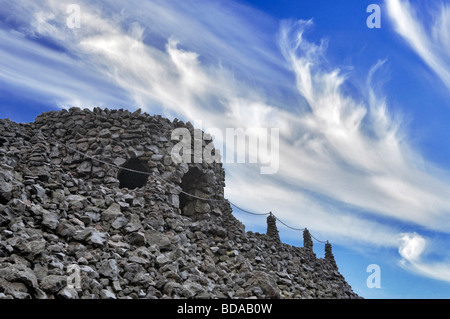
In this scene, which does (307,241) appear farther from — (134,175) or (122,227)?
(122,227)

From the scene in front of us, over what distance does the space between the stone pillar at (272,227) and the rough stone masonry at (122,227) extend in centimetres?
10

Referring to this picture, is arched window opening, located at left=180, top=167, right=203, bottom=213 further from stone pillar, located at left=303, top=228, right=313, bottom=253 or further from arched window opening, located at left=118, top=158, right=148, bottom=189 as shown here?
stone pillar, located at left=303, top=228, right=313, bottom=253

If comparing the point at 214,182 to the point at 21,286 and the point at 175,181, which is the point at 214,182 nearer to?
the point at 175,181

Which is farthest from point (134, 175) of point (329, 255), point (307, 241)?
point (329, 255)

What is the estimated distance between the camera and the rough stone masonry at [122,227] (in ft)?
30.9

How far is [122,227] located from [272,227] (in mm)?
10574

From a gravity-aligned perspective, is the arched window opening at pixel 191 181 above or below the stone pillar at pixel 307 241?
above

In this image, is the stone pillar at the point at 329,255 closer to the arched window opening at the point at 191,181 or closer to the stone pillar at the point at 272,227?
the stone pillar at the point at 272,227

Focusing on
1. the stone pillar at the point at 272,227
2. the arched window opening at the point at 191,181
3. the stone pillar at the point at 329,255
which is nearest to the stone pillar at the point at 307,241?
the stone pillar at the point at 329,255

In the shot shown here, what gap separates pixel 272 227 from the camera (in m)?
21.2

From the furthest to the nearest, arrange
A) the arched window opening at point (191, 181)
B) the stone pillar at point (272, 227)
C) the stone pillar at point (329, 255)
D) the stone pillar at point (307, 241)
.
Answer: the stone pillar at point (329, 255)
the stone pillar at point (307, 241)
the stone pillar at point (272, 227)
the arched window opening at point (191, 181)

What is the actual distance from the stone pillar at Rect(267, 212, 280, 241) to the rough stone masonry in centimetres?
10

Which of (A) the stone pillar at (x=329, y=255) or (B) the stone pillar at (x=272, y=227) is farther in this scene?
(A) the stone pillar at (x=329, y=255)
